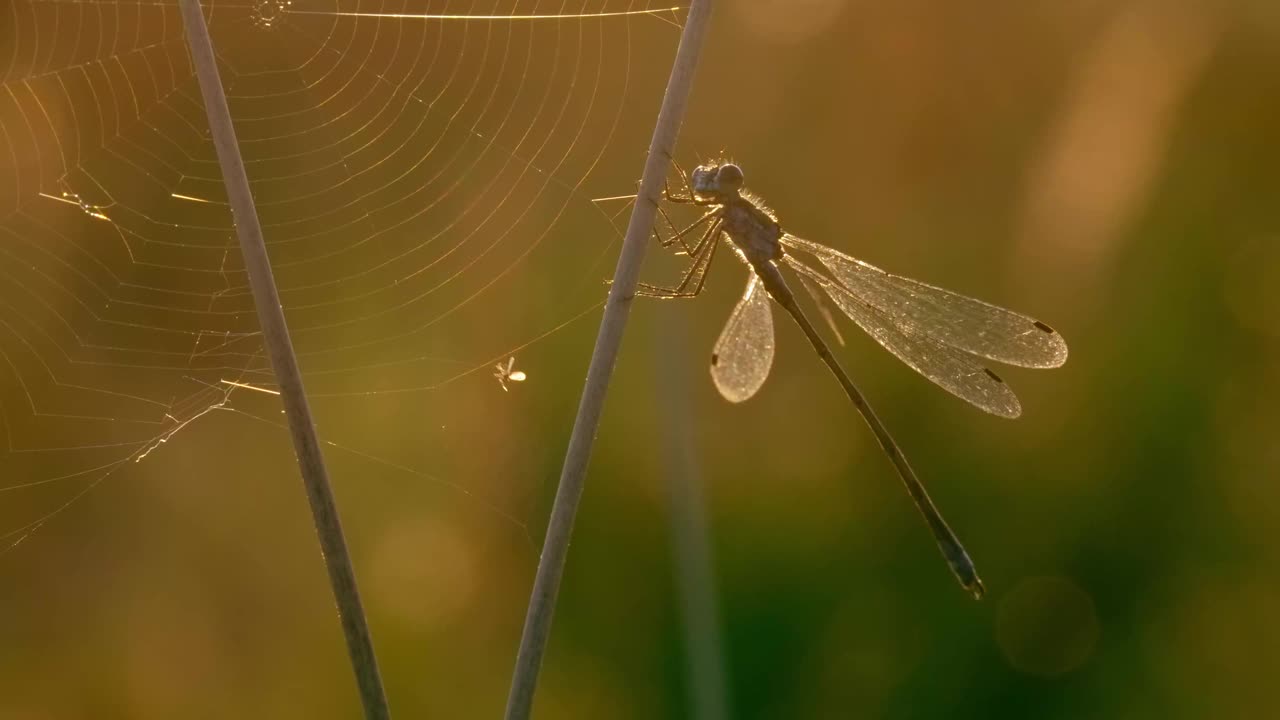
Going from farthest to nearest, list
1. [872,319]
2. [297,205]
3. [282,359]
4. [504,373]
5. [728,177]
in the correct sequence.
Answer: [872,319], [728,177], [297,205], [504,373], [282,359]

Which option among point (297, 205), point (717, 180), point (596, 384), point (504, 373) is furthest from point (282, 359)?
point (717, 180)

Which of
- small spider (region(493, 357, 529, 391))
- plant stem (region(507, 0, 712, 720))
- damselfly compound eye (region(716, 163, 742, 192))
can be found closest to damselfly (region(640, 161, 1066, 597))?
damselfly compound eye (region(716, 163, 742, 192))

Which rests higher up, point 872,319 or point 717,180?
point 717,180

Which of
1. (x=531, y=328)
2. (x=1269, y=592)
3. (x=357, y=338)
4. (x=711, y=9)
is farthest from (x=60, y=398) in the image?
(x=1269, y=592)

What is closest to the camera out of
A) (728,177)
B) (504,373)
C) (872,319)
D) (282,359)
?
(282,359)

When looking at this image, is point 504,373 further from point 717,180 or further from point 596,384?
point 596,384

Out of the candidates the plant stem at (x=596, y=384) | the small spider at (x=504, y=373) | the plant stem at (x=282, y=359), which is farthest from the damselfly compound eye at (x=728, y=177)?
the plant stem at (x=282, y=359)

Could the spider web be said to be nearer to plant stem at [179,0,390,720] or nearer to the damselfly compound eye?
the damselfly compound eye
